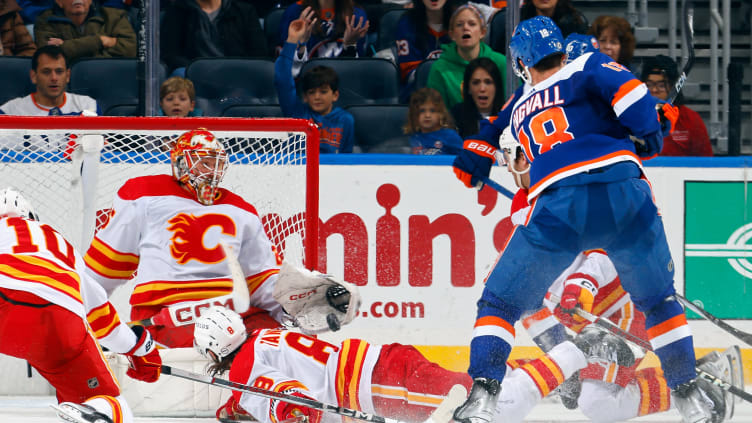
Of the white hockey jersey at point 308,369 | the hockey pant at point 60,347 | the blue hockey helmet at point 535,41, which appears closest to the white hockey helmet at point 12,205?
the hockey pant at point 60,347

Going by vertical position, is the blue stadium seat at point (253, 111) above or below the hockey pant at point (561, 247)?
above

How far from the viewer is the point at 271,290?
3980mm

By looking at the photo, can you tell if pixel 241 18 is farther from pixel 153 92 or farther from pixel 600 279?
pixel 600 279

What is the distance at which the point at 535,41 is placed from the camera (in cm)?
327

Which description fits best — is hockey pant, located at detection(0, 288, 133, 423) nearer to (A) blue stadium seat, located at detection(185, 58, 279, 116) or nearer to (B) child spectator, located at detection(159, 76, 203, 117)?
(B) child spectator, located at detection(159, 76, 203, 117)

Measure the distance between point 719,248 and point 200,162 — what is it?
7.18ft

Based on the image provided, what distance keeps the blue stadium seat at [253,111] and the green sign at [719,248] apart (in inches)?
71.6

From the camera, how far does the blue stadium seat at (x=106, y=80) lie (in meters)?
4.75

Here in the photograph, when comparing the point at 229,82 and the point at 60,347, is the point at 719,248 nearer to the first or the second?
the point at 229,82

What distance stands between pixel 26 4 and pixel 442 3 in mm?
2144

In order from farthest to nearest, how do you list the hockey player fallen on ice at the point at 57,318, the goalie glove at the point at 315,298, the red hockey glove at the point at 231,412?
the goalie glove at the point at 315,298 → the red hockey glove at the point at 231,412 → the hockey player fallen on ice at the point at 57,318

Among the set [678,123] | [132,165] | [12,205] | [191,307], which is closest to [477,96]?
[678,123]

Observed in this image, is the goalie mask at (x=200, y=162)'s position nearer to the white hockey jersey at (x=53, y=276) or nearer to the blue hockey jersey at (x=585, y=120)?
the white hockey jersey at (x=53, y=276)

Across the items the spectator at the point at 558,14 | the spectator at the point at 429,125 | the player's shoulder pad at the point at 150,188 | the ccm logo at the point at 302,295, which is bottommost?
the ccm logo at the point at 302,295
